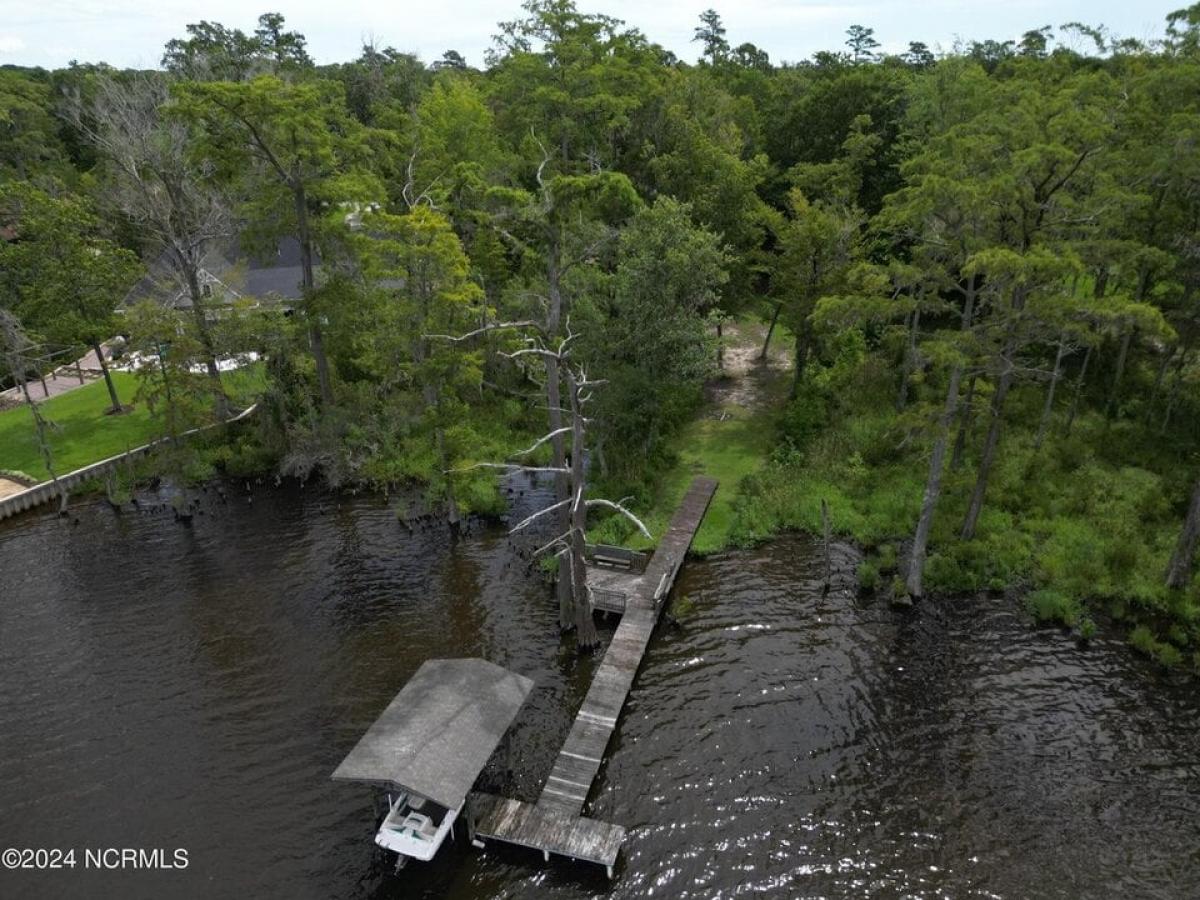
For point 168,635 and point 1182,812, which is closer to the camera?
point 1182,812

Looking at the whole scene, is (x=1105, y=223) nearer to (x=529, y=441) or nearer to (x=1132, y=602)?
(x=1132, y=602)

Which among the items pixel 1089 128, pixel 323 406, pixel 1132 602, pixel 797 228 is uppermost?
pixel 1089 128

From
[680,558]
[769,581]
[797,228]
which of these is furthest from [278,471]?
[797,228]

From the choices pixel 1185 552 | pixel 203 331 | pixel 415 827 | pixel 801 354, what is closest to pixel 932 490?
pixel 1185 552

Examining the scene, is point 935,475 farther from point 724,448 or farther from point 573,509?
point 724,448

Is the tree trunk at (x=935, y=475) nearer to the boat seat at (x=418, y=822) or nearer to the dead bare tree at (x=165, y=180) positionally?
the boat seat at (x=418, y=822)

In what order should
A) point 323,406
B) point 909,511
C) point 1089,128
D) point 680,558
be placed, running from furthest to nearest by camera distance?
point 323,406 → point 909,511 → point 680,558 → point 1089,128

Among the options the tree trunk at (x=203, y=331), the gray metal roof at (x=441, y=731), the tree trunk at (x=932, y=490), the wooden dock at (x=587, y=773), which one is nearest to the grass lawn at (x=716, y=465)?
the wooden dock at (x=587, y=773)
